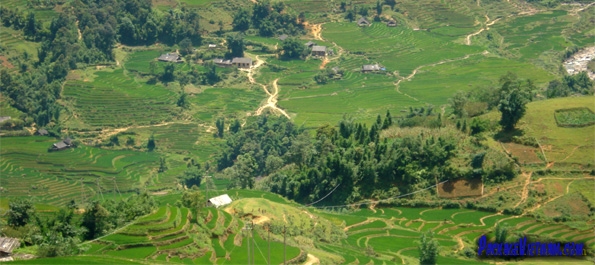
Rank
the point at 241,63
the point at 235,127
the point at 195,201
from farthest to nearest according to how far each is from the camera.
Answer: the point at 241,63 < the point at 235,127 < the point at 195,201

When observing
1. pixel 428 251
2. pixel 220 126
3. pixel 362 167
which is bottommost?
pixel 220 126

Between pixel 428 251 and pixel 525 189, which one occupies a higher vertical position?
pixel 428 251

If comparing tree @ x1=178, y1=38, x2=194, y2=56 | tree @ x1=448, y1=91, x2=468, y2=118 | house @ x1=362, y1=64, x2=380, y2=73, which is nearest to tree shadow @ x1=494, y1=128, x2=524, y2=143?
tree @ x1=448, y1=91, x2=468, y2=118

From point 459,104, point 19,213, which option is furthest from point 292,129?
point 19,213

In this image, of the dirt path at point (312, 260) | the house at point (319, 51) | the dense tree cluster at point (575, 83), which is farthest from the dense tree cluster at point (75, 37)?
the dirt path at point (312, 260)

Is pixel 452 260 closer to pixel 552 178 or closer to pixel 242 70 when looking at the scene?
pixel 552 178

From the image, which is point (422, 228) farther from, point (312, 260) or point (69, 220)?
point (69, 220)

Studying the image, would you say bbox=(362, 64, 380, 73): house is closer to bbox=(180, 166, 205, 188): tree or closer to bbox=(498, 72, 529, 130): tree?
bbox=(180, 166, 205, 188): tree
